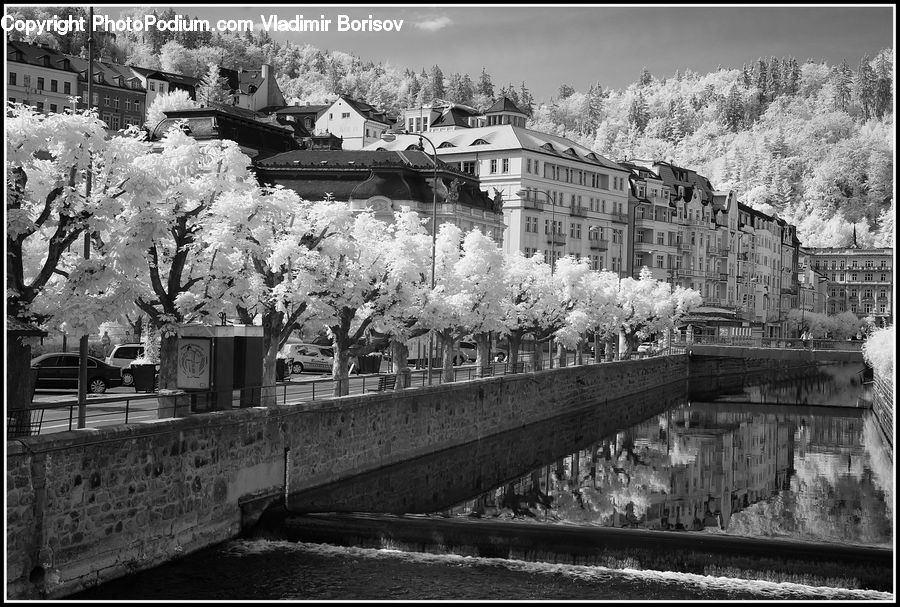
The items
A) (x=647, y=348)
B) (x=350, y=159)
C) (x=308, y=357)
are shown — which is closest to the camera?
(x=308, y=357)

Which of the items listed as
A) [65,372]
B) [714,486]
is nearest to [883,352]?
[714,486]

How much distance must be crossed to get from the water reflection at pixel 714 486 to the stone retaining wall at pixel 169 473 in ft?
15.0

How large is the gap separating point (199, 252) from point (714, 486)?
931 inches

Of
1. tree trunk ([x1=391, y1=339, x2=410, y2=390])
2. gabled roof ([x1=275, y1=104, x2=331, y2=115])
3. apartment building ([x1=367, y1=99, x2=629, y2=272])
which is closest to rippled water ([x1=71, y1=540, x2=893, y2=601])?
tree trunk ([x1=391, y1=339, x2=410, y2=390])

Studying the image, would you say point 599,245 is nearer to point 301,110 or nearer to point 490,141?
point 490,141

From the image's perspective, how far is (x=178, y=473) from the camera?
92.1ft

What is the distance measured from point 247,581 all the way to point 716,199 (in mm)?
136418

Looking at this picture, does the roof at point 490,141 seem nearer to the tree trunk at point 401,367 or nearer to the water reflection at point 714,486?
the water reflection at point 714,486

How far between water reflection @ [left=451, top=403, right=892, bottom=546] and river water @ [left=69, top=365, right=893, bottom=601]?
109 mm

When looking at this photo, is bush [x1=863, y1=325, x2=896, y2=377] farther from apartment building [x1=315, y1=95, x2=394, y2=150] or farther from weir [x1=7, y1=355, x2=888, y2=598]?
apartment building [x1=315, y1=95, x2=394, y2=150]

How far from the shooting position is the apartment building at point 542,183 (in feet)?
342

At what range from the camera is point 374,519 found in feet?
98.4

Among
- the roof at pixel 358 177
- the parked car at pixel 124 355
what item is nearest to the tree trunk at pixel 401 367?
the parked car at pixel 124 355

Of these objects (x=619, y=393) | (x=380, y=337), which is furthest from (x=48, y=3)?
(x=380, y=337)
